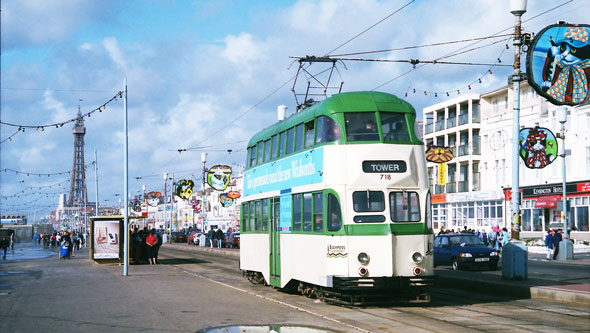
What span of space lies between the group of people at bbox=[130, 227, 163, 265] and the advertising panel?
159cm

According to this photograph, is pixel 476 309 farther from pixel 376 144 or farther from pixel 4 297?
pixel 4 297

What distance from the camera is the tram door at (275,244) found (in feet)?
63.7

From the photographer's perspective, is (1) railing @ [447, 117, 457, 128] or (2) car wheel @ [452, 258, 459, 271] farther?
(1) railing @ [447, 117, 457, 128]

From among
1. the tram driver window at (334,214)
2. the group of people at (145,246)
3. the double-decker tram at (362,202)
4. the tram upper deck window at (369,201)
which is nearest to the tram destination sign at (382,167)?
the double-decker tram at (362,202)

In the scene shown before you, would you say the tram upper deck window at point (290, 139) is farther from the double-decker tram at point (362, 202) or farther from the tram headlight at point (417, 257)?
the tram headlight at point (417, 257)

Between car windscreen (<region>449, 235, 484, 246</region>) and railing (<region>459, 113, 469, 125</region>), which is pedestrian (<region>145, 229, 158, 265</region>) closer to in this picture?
car windscreen (<region>449, 235, 484, 246</region>)

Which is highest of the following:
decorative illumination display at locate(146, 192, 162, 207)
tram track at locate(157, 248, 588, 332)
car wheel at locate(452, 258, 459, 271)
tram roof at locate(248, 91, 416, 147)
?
tram roof at locate(248, 91, 416, 147)

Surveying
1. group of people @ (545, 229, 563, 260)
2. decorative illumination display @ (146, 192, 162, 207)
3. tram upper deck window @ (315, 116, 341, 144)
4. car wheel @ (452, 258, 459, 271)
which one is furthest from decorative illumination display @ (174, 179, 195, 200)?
tram upper deck window @ (315, 116, 341, 144)

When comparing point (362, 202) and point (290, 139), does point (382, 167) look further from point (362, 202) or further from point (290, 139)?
point (290, 139)

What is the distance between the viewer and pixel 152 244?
3672 centimetres

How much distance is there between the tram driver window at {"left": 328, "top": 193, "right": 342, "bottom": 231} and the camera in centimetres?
1582

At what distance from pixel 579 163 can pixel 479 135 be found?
49.2 ft

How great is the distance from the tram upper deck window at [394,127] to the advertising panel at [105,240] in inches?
885

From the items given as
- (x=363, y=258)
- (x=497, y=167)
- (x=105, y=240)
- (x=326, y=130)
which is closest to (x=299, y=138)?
(x=326, y=130)
